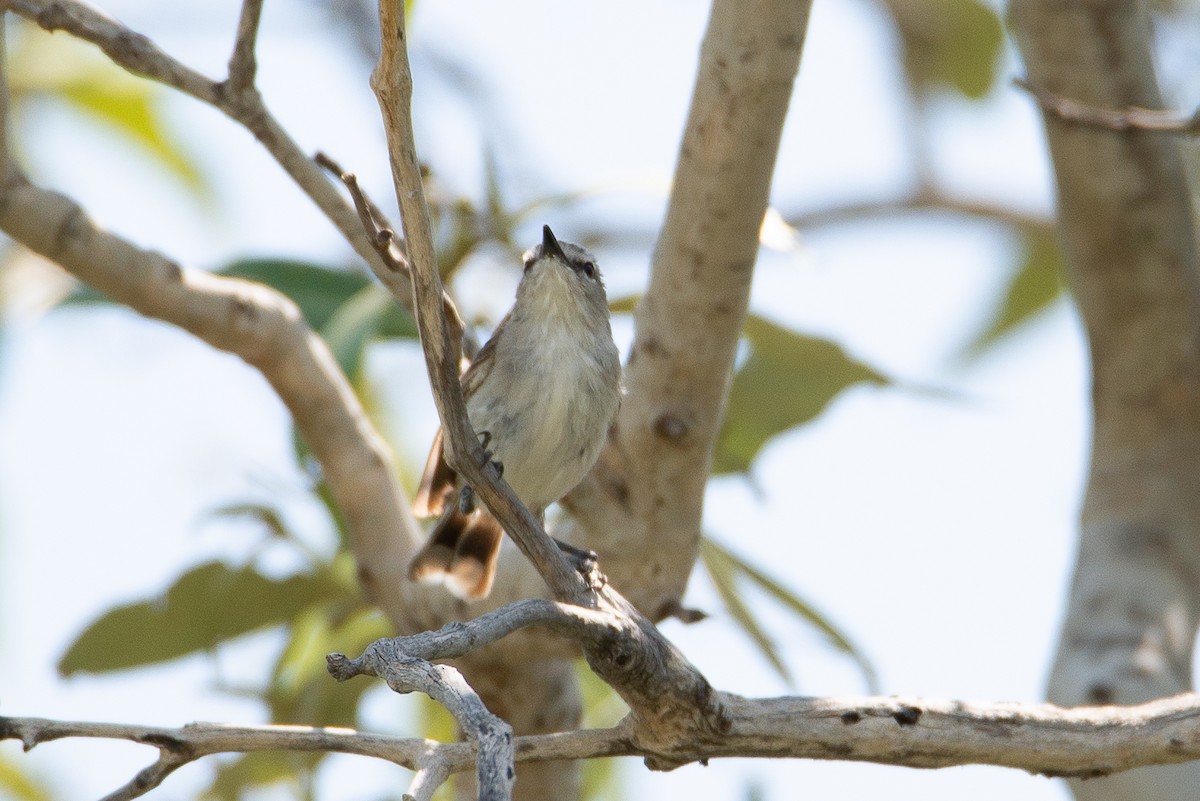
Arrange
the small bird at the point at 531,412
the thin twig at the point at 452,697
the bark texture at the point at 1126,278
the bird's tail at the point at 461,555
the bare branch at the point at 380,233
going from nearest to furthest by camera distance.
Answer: the thin twig at the point at 452,697 < the bare branch at the point at 380,233 < the small bird at the point at 531,412 < the bird's tail at the point at 461,555 < the bark texture at the point at 1126,278

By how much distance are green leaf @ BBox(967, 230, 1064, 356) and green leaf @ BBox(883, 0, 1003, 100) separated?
139 centimetres

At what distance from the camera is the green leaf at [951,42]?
31.1 ft

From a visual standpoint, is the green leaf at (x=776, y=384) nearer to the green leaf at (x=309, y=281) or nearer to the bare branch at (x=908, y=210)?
the green leaf at (x=309, y=281)

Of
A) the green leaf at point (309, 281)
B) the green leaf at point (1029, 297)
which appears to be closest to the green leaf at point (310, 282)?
the green leaf at point (309, 281)

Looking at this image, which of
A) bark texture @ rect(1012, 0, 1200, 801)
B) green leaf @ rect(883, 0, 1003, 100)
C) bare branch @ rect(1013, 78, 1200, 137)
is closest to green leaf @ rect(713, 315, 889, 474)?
bare branch @ rect(1013, 78, 1200, 137)

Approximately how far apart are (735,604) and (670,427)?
1049 mm

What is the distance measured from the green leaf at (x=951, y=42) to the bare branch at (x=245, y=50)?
23.0 feet

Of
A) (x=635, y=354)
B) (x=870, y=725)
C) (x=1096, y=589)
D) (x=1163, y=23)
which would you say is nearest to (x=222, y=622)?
(x=635, y=354)

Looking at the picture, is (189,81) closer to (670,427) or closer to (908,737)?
(670,427)

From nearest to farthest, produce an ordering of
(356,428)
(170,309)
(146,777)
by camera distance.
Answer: (146,777) → (170,309) → (356,428)

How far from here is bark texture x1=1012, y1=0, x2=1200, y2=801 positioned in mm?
5508

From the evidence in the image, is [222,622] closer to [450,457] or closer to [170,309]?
[170,309]

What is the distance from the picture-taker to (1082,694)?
181 inches

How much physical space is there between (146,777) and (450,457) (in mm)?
899
